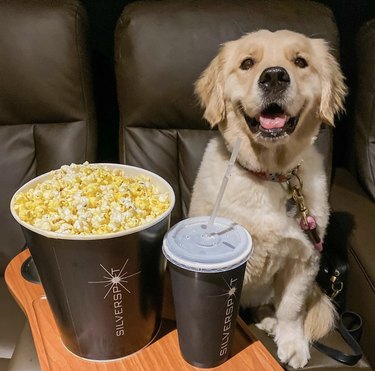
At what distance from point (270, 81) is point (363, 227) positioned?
1.66 feet

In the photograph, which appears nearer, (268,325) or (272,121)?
(272,121)

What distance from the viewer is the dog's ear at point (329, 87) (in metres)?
1.07

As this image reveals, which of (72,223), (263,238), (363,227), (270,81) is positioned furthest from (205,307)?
(363,227)

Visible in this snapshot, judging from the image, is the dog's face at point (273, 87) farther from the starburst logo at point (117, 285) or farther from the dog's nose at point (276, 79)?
the starburst logo at point (117, 285)

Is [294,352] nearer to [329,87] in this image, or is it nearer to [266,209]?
[266,209]

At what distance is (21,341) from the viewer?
88 cm

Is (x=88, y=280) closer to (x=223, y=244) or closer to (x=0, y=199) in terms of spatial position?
(x=223, y=244)

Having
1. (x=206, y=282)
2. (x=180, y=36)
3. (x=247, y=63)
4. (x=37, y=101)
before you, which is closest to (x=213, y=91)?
(x=247, y=63)

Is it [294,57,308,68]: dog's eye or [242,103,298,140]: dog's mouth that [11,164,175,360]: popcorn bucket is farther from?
[294,57,308,68]: dog's eye

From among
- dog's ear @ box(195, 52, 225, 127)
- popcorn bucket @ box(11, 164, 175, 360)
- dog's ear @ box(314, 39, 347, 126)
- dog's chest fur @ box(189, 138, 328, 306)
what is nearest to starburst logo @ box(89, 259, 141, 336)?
popcorn bucket @ box(11, 164, 175, 360)

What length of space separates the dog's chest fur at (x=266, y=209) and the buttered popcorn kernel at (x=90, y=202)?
0.36 metres

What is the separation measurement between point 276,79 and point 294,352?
64 cm

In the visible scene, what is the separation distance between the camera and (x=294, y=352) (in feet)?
3.47

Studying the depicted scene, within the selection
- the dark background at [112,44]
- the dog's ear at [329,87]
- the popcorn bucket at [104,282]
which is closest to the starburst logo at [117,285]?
the popcorn bucket at [104,282]
